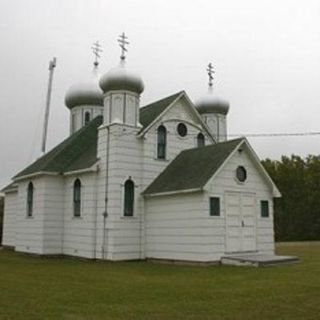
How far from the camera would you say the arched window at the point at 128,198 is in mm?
25094

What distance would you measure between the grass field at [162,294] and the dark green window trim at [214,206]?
11.1ft

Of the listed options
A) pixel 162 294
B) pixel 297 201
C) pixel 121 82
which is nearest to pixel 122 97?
pixel 121 82

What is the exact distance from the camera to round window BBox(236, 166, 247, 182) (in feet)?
78.1

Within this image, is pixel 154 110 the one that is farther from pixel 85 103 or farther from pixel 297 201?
pixel 297 201

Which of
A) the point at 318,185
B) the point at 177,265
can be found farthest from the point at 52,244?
the point at 318,185

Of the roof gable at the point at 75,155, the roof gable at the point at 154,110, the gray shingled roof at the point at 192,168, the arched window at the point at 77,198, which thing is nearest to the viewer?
the gray shingled roof at the point at 192,168

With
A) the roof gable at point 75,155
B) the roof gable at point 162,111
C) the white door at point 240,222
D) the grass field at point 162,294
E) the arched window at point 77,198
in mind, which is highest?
the roof gable at point 162,111

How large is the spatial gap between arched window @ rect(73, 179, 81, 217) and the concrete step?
8.41 m

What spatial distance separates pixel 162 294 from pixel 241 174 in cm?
1165

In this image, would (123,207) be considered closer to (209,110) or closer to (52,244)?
(52,244)

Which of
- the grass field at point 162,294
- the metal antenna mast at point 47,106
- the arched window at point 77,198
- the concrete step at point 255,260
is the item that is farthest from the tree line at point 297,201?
the grass field at point 162,294

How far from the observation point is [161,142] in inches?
1046

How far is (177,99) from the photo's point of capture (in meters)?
27.3

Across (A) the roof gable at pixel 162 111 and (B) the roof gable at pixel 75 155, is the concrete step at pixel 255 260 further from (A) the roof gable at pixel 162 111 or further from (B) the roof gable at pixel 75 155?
(B) the roof gable at pixel 75 155
